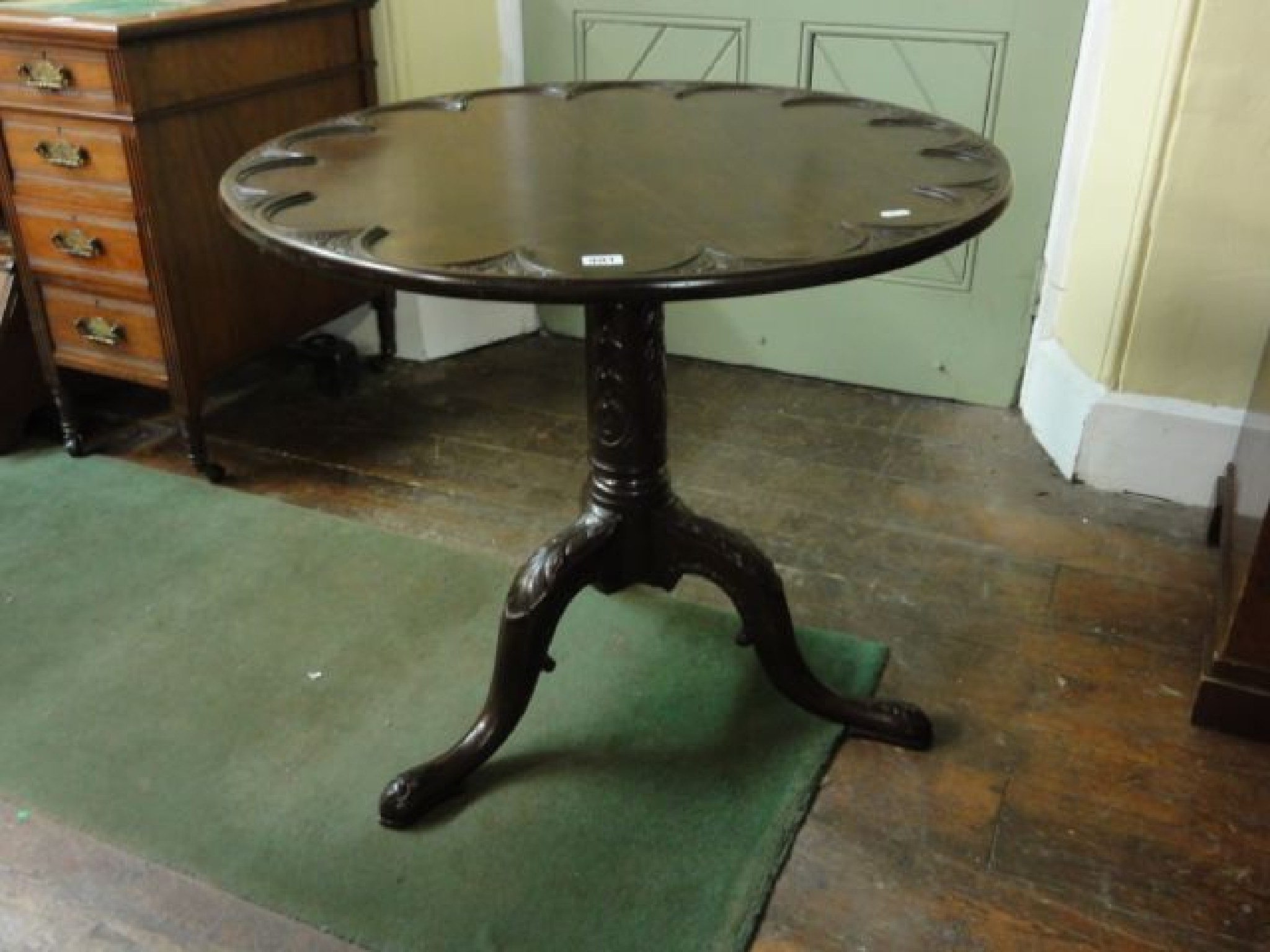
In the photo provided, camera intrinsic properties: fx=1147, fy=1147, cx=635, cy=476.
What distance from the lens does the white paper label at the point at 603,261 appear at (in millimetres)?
1096

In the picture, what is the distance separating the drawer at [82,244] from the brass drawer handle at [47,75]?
0.23 m

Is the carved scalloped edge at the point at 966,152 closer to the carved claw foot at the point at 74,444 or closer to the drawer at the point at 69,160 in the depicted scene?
the drawer at the point at 69,160

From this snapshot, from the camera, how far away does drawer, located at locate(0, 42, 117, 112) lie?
6.57 ft

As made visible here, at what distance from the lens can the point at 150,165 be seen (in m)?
2.07

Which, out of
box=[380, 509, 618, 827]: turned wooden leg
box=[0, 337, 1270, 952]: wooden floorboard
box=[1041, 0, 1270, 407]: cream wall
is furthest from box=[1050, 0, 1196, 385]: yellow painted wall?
box=[380, 509, 618, 827]: turned wooden leg

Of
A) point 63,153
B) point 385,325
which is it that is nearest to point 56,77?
point 63,153

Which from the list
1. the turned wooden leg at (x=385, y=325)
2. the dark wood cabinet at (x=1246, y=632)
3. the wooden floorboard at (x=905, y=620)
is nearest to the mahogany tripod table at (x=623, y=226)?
the wooden floorboard at (x=905, y=620)

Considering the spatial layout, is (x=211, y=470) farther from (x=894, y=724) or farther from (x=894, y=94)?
(x=894, y=94)

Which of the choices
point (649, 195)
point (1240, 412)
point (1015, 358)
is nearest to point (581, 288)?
point (649, 195)

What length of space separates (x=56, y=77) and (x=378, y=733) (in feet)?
4.33

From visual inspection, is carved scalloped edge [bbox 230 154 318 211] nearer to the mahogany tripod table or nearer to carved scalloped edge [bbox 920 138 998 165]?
the mahogany tripod table

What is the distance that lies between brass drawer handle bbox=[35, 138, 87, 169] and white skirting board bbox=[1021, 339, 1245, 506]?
6.34ft

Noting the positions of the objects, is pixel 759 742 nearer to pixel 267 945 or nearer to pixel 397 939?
pixel 397 939

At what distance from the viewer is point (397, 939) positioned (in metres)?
1.33
